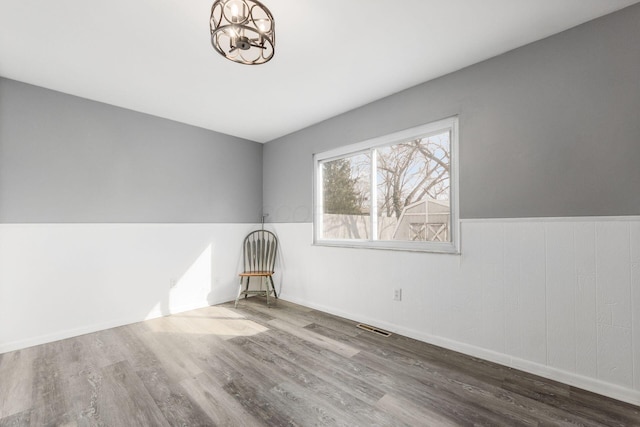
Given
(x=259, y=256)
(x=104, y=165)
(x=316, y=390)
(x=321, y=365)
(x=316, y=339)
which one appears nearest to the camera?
(x=316, y=390)

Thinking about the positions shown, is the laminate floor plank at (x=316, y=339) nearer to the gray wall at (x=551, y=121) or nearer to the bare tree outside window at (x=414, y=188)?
the bare tree outside window at (x=414, y=188)

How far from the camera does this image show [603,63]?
6.22 ft

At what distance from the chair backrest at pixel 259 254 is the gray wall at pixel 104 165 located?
0.41 metres

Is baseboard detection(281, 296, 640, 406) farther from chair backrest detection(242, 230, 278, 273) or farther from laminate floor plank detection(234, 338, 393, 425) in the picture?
chair backrest detection(242, 230, 278, 273)

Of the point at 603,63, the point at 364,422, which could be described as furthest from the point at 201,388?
the point at 603,63

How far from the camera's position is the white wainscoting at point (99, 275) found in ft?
8.66

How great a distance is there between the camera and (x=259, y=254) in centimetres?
439

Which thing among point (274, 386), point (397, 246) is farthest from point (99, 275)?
point (397, 246)

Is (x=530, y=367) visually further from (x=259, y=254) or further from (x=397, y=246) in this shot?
(x=259, y=254)

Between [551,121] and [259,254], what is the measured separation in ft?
12.2

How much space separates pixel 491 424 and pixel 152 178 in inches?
154

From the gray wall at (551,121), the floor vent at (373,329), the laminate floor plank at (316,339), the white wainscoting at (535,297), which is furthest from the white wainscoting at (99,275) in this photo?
the gray wall at (551,121)

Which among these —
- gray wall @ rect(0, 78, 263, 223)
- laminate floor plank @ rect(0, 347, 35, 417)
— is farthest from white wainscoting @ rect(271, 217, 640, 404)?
laminate floor plank @ rect(0, 347, 35, 417)

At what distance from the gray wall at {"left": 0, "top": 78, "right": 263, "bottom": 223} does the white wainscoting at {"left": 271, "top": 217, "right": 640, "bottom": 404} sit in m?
2.52
